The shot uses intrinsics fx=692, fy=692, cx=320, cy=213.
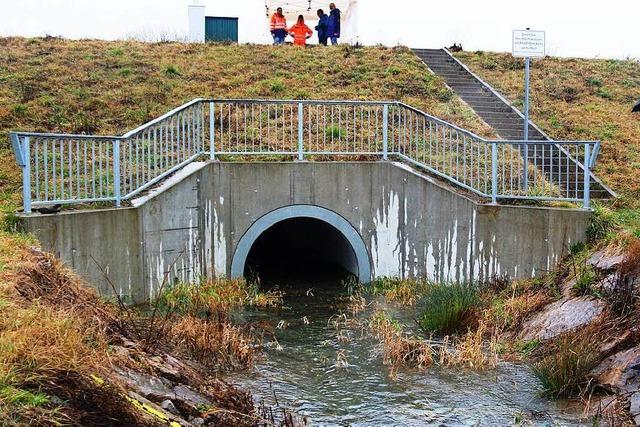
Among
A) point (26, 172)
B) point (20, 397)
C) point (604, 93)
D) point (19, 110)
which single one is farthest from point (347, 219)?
point (604, 93)

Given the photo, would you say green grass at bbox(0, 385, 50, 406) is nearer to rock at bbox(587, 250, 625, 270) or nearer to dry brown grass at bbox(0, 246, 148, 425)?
dry brown grass at bbox(0, 246, 148, 425)

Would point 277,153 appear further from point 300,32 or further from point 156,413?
point 300,32

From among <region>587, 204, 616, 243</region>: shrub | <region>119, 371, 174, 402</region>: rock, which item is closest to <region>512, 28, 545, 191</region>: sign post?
<region>587, 204, 616, 243</region>: shrub

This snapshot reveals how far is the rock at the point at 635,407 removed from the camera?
6.47 m

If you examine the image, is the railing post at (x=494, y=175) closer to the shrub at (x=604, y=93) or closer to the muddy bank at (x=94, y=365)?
the muddy bank at (x=94, y=365)

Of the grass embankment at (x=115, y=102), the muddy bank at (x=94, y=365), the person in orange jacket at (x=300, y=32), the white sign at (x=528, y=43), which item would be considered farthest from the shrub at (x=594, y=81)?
the muddy bank at (x=94, y=365)

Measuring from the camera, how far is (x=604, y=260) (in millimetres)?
9977

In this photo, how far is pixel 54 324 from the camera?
17.9ft

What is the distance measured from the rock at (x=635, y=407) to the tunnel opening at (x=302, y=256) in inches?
288

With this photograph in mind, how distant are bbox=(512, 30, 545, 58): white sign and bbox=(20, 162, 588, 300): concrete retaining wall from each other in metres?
3.00

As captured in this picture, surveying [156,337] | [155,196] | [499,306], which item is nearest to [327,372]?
[156,337]

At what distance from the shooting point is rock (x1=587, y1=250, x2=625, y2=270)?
9.59 m

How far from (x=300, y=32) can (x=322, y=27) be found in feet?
4.62

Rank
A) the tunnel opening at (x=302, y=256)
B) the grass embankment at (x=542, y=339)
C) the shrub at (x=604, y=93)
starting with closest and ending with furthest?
the grass embankment at (x=542, y=339) < the tunnel opening at (x=302, y=256) < the shrub at (x=604, y=93)
